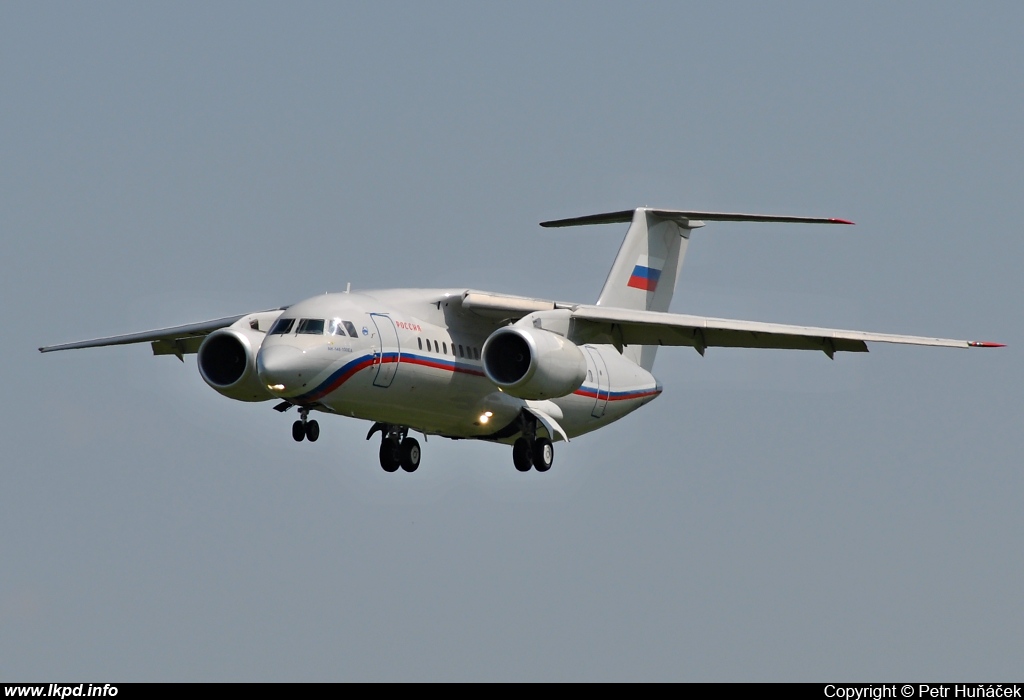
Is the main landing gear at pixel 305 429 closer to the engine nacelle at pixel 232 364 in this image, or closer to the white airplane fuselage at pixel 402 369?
the engine nacelle at pixel 232 364

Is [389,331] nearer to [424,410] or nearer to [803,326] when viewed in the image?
[424,410]

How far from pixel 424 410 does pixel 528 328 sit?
4.86ft

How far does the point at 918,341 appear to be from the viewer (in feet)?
71.8

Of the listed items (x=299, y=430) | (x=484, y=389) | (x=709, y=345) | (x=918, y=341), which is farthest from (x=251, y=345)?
(x=918, y=341)

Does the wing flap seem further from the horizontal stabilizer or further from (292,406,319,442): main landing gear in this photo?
the horizontal stabilizer

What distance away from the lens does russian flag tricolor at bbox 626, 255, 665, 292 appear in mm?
26297

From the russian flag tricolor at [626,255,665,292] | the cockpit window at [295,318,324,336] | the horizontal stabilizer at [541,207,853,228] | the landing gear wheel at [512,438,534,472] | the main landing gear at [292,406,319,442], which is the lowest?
the main landing gear at [292,406,319,442]

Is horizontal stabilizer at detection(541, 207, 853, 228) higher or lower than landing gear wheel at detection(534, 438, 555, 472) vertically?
higher

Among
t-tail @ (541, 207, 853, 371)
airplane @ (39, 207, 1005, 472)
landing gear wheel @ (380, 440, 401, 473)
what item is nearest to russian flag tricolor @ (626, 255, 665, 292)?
t-tail @ (541, 207, 853, 371)

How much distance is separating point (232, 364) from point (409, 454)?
256 cm

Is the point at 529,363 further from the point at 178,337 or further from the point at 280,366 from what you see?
the point at 178,337

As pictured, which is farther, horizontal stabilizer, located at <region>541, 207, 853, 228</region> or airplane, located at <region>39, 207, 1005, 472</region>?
horizontal stabilizer, located at <region>541, 207, 853, 228</region>

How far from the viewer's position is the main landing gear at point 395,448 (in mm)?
23938

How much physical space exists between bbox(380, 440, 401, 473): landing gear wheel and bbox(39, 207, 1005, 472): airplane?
11mm
